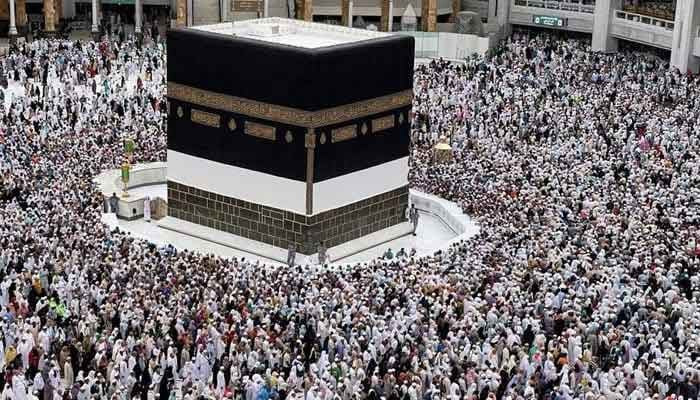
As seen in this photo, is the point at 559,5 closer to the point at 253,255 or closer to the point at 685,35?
the point at 685,35

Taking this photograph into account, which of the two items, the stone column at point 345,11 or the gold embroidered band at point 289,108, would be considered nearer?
the gold embroidered band at point 289,108

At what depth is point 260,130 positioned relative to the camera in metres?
26.6

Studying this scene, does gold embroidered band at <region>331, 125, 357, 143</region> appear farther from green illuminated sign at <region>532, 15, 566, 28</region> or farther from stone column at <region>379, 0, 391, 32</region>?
green illuminated sign at <region>532, 15, 566, 28</region>

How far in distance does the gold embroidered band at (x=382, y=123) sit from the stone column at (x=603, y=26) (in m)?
23.4

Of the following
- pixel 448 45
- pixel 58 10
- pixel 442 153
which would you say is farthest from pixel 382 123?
pixel 58 10

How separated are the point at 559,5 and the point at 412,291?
3290cm

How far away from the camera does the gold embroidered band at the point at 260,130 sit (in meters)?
26.5

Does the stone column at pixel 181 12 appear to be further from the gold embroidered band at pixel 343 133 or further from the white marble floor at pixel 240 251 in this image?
the gold embroidered band at pixel 343 133

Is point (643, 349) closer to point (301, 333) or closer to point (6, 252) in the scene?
point (301, 333)

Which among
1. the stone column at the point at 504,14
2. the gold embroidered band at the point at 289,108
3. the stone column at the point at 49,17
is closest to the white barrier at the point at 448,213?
the gold embroidered band at the point at 289,108

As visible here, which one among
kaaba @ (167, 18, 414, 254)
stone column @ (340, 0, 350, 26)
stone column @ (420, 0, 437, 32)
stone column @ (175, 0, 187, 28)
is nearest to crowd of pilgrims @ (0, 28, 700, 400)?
kaaba @ (167, 18, 414, 254)

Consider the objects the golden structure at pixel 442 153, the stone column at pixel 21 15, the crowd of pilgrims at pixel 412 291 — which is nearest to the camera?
the crowd of pilgrims at pixel 412 291

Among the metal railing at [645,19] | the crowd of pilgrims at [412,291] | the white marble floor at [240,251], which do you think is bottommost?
the white marble floor at [240,251]

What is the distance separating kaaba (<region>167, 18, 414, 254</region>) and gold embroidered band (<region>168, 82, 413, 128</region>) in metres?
0.03
